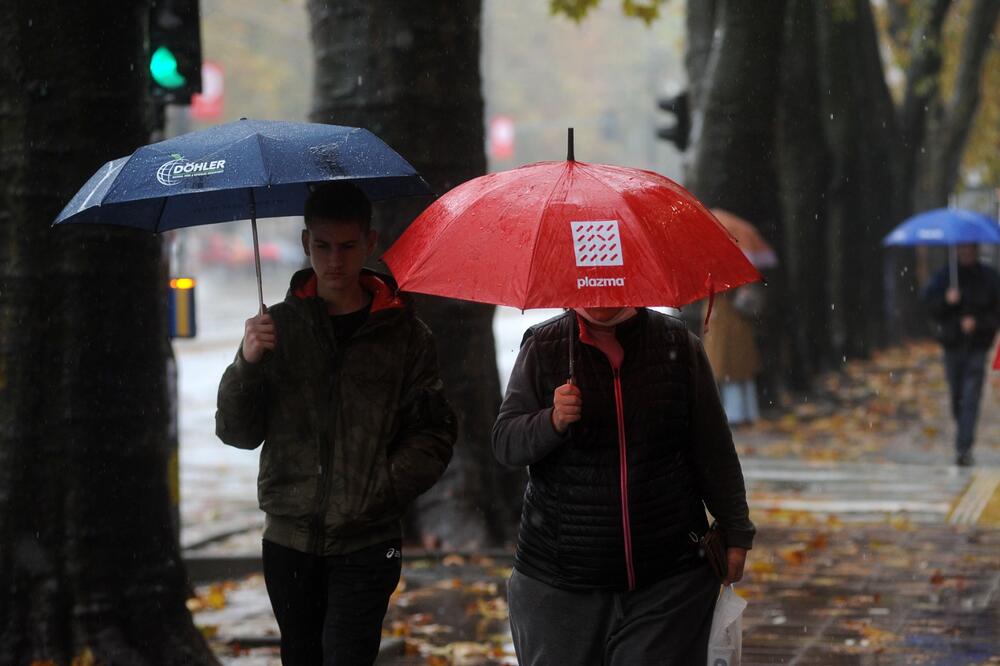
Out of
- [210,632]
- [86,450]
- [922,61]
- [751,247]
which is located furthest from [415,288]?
[922,61]

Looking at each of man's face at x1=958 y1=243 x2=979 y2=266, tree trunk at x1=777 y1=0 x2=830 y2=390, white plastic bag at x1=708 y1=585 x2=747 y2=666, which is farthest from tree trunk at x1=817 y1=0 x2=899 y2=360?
white plastic bag at x1=708 y1=585 x2=747 y2=666

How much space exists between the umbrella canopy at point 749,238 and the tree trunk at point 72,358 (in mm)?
8914

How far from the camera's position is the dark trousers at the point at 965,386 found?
14.1m

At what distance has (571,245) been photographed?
4102 mm

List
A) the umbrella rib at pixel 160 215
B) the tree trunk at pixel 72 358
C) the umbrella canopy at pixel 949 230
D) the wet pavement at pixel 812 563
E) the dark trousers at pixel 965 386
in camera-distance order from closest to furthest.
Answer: the umbrella rib at pixel 160 215 < the tree trunk at pixel 72 358 < the wet pavement at pixel 812 563 < the dark trousers at pixel 965 386 < the umbrella canopy at pixel 949 230

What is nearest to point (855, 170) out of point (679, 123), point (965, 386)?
point (679, 123)

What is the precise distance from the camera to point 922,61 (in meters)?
26.6

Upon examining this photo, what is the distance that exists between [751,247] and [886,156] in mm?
14208

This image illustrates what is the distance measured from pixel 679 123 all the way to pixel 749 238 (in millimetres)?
2337

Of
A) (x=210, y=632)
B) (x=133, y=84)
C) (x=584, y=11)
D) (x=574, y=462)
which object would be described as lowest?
(x=210, y=632)

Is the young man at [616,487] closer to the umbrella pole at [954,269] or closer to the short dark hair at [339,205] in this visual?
the short dark hair at [339,205]

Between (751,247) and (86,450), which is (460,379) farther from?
(751,247)

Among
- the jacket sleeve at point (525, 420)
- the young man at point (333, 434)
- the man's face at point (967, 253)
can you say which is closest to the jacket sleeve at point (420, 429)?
the young man at point (333, 434)

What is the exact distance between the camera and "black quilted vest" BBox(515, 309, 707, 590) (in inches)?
163
